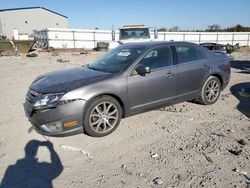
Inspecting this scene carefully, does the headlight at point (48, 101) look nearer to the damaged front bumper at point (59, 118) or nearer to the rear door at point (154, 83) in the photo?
the damaged front bumper at point (59, 118)

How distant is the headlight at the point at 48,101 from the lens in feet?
11.5

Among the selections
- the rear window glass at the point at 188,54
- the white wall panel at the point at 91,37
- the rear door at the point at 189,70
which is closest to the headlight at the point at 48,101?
the rear door at the point at 189,70

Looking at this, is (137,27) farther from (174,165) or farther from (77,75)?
(174,165)

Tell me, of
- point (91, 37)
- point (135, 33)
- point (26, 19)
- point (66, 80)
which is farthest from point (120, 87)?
point (26, 19)

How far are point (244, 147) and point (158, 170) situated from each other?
1509 mm

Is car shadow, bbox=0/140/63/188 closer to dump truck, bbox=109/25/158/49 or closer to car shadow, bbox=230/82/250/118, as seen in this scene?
car shadow, bbox=230/82/250/118

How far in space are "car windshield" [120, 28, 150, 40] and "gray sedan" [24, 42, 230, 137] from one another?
26.3ft

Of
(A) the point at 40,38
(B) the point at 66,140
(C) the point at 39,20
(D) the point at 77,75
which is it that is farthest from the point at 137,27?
(C) the point at 39,20

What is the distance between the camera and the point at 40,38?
100ft

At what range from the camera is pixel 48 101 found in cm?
354

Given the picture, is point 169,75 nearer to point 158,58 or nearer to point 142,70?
point 158,58

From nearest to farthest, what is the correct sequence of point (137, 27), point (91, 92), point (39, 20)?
point (91, 92) → point (137, 27) → point (39, 20)

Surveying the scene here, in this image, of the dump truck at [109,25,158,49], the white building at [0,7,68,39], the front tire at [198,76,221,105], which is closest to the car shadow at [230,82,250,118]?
the front tire at [198,76,221,105]

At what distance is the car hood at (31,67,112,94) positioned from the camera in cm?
370
